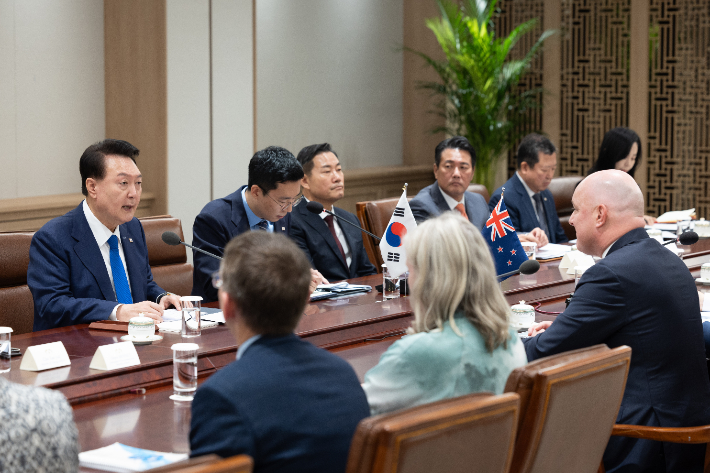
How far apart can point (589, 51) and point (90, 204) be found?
5.83m

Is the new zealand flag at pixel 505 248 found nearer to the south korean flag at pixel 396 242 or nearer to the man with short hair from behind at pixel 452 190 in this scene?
the south korean flag at pixel 396 242

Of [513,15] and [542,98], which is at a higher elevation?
[513,15]

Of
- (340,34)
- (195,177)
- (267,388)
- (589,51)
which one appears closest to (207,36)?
(195,177)

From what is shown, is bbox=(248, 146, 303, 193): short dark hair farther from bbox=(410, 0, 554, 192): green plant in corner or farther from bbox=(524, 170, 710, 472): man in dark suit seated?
bbox=(410, 0, 554, 192): green plant in corner

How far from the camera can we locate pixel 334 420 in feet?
4.80

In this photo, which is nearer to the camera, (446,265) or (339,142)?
(446,265)

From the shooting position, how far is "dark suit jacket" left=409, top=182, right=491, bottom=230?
4539mm

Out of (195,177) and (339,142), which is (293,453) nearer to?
(195,177)

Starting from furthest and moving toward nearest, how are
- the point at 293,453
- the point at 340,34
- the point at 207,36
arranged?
the point at 340,34 < the point at 207,36 < the point at 293,453

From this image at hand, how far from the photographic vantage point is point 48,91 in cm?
534

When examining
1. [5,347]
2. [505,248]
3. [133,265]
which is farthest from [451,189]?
[5,347]

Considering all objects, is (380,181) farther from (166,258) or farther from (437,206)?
(166,258)

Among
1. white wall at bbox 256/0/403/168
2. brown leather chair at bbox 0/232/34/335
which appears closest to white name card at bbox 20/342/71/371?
brown leather chair at bbox 0/232/34/335

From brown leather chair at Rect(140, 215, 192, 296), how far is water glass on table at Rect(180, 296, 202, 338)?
3.90 feet
